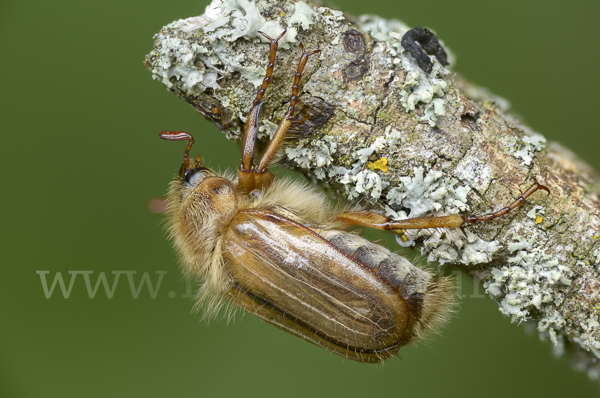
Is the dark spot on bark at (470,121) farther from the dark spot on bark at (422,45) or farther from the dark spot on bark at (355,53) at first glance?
the dark spot on bark at (355,53)

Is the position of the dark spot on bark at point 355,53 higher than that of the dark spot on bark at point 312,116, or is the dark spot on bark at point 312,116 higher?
the dark spot on bark at point 355,53

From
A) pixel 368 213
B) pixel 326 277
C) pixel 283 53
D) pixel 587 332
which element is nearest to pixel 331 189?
pixel 368 213

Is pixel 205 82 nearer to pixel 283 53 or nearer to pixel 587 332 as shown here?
pixel 283 53

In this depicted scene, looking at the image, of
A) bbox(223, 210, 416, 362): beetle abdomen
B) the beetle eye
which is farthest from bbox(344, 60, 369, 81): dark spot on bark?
the beetle eye

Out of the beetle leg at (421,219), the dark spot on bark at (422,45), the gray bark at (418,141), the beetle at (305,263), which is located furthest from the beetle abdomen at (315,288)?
the dark spot on bark at (422,45)

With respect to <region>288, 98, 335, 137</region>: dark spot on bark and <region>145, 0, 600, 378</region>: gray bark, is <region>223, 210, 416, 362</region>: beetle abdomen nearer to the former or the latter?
<region>145, 0, 600, 378</region>: gray bark

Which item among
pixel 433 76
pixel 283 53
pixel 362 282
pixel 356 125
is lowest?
pixel 362 282

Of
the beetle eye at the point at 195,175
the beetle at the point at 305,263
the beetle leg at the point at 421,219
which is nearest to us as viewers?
the beetle leg at the point at 421,219

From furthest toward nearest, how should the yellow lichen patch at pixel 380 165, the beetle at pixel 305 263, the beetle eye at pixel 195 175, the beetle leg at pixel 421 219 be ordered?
1. the beetle eye at pixel 195 175
2. the beetle at pixel 305 263
3. the yellow lichen patch at pixel 380 165
4. the beetle leg at pixel 421 219
